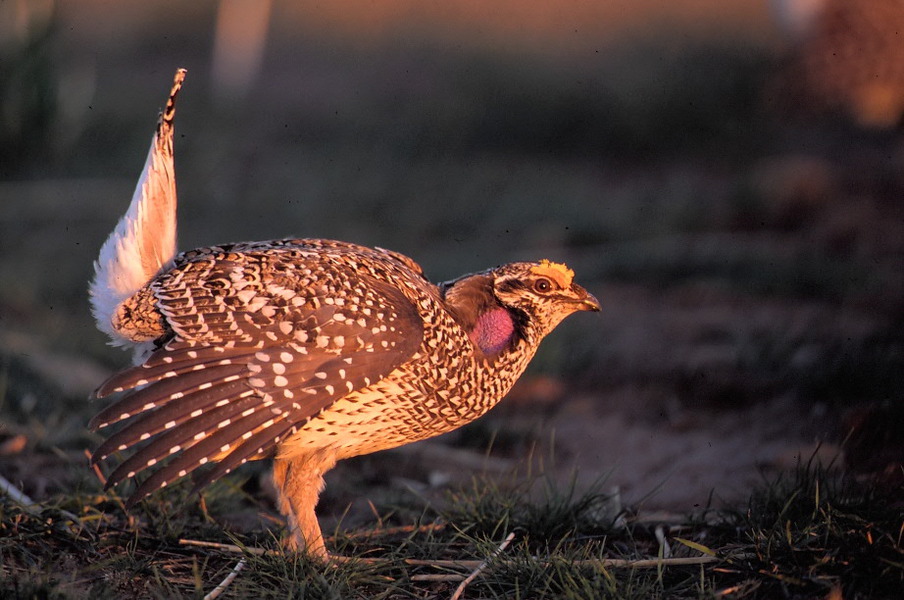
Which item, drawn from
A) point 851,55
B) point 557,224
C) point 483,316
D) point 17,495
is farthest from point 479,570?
point 851,55

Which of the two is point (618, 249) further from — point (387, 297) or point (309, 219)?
point (387, 297)

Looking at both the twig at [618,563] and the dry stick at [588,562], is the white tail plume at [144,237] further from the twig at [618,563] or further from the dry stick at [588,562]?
the twig at [618,563]

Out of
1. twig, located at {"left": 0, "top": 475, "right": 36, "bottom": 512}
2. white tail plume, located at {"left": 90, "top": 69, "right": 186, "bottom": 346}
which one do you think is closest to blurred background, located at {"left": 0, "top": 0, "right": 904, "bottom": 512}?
twig, located at {"left": 0, "top": 475, "right": 36, "bottom": 512}

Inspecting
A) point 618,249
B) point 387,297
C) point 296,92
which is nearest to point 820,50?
point 618,249

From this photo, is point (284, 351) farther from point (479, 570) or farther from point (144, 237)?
point (479, 570)

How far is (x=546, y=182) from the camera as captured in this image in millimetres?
10352

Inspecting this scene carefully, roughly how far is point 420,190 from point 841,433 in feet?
21.3

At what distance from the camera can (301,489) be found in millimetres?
3863

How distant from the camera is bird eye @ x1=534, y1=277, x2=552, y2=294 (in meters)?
4.25

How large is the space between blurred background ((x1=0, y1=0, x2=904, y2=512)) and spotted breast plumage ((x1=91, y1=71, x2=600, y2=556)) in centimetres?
75

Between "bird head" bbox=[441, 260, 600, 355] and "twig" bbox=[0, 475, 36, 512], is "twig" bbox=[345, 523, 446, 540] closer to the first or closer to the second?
"bird head" bbox=[441, 260, 600, 355]

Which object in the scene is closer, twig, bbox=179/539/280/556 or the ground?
twig, bbox=179/539/280/556

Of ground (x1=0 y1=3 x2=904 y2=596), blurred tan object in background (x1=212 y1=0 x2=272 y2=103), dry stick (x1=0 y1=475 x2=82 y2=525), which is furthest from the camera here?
blurred tan object in background (x1=212 y1=0 x2=272 y2=103)

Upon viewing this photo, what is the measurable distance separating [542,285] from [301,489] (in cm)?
122
